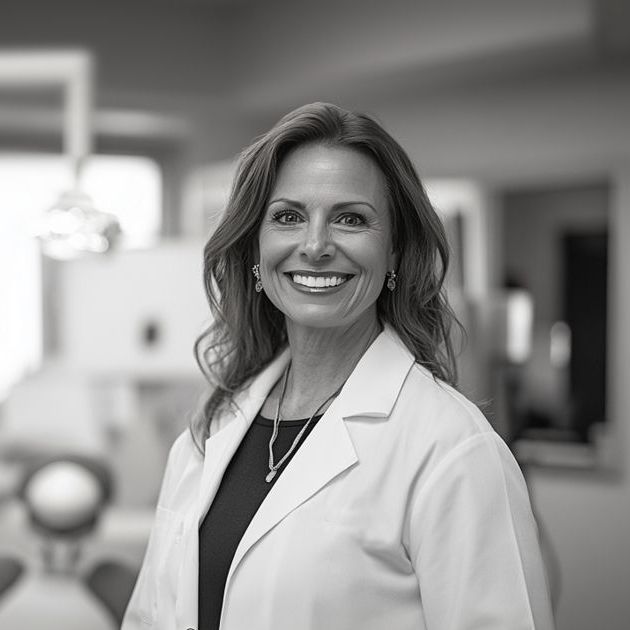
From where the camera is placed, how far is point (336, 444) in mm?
1290

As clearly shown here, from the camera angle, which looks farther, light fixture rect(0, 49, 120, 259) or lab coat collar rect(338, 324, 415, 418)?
light fixture rect(0, 49, 120, 259)

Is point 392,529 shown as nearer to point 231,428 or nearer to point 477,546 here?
point 477,546

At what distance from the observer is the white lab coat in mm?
1159

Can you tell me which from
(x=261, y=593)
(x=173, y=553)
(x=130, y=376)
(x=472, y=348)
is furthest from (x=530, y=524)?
(x=130, y=376)

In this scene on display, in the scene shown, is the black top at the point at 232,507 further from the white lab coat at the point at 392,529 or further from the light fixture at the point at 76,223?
the light fixture at the point at 76,223

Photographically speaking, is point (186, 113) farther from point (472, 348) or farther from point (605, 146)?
point (472, 348)

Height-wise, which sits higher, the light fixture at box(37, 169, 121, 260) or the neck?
the light fixture at box(37, 169, 121, 260)

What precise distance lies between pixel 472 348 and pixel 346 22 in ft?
7.90

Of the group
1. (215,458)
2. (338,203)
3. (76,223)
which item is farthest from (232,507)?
(76,223)

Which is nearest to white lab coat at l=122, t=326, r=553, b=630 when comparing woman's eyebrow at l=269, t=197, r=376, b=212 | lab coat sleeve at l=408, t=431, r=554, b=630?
lab coat sleeve at l=408, t=431, r=554, b=630

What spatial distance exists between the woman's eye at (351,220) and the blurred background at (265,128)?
1.57 metres

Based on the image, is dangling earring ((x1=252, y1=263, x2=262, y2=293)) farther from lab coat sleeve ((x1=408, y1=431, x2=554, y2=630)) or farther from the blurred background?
the blurred background

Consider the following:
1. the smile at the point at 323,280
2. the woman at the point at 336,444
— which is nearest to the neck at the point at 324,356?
the woman at the point at 336,444

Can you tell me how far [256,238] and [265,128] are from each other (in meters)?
3.91
